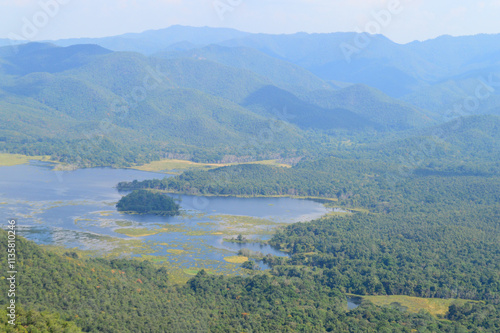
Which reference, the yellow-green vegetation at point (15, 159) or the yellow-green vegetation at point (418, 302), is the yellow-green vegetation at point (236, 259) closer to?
the yellow-green vegetation at point (418, 302)

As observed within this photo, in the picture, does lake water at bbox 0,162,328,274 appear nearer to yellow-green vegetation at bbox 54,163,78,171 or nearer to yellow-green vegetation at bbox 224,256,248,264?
yellow-green vegetation at bbox 224,256,248,264

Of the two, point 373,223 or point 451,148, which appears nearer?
point 373,223

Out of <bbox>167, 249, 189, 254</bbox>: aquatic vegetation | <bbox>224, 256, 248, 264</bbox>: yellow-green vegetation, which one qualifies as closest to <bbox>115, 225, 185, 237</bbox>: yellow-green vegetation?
<bbox>167, 249, 189, 254</bbox>: aquatic vegetation

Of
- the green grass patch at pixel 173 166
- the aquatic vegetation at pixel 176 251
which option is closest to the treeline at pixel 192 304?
the aquatic vegetation at pixel 176 251

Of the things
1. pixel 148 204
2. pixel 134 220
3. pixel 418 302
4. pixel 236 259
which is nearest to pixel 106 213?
pixel 134 220

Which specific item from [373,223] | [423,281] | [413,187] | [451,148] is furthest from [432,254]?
[451,148]

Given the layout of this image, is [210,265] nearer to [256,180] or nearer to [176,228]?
[176,228]

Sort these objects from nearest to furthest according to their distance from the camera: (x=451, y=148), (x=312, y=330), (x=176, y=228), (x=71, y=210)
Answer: (x=312, y=330) → (x=176, y=228) → (x=71, y=210) → (x=451, y=148)
